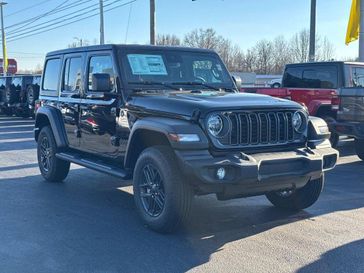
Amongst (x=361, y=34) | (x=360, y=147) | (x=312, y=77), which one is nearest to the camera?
(x=360, y=147)

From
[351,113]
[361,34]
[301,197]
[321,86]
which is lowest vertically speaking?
[301,197]

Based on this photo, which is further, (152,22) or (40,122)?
(152,22)

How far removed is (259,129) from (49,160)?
14.0 ft

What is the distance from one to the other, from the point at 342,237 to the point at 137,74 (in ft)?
10.4

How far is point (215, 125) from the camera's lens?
16.8 ft

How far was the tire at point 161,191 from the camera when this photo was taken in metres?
5.15

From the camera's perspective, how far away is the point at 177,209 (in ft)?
16.9

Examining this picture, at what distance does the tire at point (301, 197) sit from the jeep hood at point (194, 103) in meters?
1.04

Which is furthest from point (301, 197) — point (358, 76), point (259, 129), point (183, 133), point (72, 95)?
point (358, 76)

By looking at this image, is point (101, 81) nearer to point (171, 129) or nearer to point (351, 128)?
point (171, 129)

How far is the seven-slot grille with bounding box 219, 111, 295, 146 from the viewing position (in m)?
5.20

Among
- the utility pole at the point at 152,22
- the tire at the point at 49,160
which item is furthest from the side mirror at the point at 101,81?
the utility pole at the point at 152,22

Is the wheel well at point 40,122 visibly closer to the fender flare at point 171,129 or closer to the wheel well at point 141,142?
the wheel well at point 141,142

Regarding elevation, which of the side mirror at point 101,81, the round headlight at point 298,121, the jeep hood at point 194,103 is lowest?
the round headlight at point 298,121
